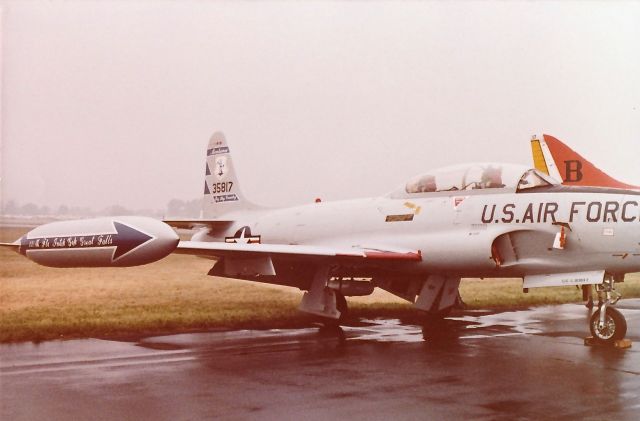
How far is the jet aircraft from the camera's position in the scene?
8.58 m

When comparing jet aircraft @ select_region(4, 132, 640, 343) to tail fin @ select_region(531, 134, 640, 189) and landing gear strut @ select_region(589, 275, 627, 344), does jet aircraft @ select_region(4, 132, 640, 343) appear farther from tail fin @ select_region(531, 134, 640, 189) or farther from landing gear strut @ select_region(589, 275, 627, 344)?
tail fin @ select_region(531, 134, 640, 189)

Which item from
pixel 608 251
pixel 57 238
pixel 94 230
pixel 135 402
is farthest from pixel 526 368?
pixel 57 238

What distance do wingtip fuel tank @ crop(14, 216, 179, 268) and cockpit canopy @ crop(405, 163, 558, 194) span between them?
17.1ft

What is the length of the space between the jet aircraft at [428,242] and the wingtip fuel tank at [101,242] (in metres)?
0.01

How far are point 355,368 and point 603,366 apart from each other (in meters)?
2.88

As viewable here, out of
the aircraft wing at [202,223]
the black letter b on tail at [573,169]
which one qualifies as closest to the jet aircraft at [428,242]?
the aircraft wing at [202,223]

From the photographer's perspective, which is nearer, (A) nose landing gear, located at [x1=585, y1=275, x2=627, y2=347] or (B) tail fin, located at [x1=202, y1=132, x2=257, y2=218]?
(A) nose landing gear, located at [x1=585, y1=275, x2=627, y2=347]

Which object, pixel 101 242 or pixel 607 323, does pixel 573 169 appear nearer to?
pixel 607 323

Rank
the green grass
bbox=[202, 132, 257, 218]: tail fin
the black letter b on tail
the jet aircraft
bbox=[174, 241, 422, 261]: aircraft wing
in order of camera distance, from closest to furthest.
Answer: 1. the jet aircraft
2. bbox=[174, 241, 422, 261]: aircraft wing
3. the green grass
4. bbox=[202, 132, 257, 218]: tail fin
5. the black letter b on tail

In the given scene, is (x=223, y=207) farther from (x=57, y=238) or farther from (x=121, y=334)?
(x=57, y=238)

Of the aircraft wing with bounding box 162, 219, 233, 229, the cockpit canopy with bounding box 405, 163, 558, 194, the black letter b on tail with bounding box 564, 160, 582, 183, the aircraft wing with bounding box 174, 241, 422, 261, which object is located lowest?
the aircraft wing with bounding box 174, 241, 422, 261

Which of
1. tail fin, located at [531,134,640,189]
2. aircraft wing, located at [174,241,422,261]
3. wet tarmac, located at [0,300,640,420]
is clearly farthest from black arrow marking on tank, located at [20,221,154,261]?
tail fin, located at [531,134,640,189]

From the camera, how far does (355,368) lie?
8.05 m

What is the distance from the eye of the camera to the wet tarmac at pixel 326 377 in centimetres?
584
